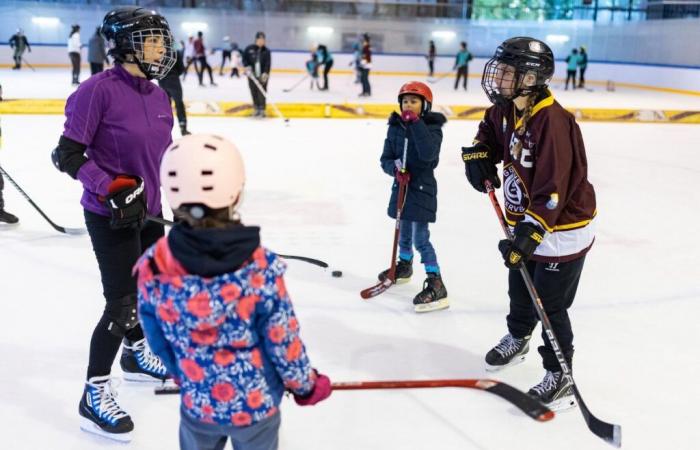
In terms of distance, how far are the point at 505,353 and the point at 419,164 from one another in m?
1.00

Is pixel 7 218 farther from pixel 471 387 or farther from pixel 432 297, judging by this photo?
pixel 471 387

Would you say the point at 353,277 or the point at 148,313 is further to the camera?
the point at 353,277

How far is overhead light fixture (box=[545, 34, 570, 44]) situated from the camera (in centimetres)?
2088

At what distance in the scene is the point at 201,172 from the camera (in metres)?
1.22

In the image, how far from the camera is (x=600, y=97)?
13883 millimetres

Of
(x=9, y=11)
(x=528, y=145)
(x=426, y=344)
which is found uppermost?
(x=9, y=11)

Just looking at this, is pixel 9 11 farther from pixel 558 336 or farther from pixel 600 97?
pixel 558 336

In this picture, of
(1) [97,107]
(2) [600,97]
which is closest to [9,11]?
(2) [600,97]

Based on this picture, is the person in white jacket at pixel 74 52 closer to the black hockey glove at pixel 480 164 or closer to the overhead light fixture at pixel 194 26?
the overhead light fixture at pixel 194 26

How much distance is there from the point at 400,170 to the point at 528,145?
1.05 metres

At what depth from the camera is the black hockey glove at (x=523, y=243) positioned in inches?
82.0

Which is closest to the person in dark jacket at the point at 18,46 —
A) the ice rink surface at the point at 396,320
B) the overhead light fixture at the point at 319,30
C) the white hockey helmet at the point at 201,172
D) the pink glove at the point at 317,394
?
the overhead light fixture at the point at 319,30

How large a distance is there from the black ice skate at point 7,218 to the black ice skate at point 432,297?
111 inches

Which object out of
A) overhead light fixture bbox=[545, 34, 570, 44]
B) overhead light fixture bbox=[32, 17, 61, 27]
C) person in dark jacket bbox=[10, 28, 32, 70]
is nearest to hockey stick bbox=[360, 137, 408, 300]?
person in dark jacket bbox=[10, 28, 32, 70]
